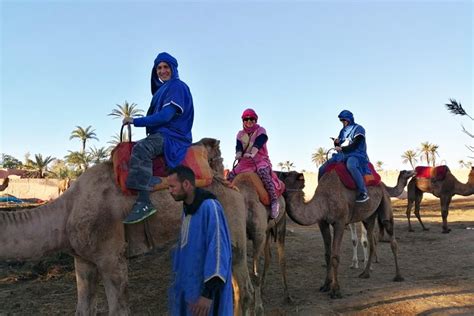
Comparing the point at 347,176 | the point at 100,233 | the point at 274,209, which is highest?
the point at 347,176

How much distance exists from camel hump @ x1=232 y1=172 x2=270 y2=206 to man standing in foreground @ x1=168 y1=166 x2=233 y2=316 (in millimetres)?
3444

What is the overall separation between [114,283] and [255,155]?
3273mm

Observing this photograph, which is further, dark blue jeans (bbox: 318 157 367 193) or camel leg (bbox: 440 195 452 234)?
camel leg (bbox: 440 195 452 234)

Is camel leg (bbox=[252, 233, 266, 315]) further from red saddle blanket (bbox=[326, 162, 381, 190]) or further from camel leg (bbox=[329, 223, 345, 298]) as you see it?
red saddle blanket (bbox=[326, 162, 381, 190])

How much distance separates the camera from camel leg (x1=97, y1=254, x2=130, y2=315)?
14.9 ft

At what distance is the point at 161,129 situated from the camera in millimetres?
5152

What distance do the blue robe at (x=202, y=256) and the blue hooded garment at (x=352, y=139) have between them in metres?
6.56

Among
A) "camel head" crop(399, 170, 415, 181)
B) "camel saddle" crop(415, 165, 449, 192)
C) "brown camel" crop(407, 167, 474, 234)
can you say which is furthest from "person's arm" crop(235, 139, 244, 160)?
"camel saddle" crop(415, 165, 449, 192)

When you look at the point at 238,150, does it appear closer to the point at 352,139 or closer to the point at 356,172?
the point at 356,172

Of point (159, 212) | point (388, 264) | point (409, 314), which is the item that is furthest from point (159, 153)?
point (388, 264)

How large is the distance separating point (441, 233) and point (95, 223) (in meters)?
14.3

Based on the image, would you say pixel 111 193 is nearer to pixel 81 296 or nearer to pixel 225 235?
pixel 81 296

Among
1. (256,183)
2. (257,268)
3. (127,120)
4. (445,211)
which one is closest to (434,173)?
(445,211)

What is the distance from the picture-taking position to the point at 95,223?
464 centimetres
